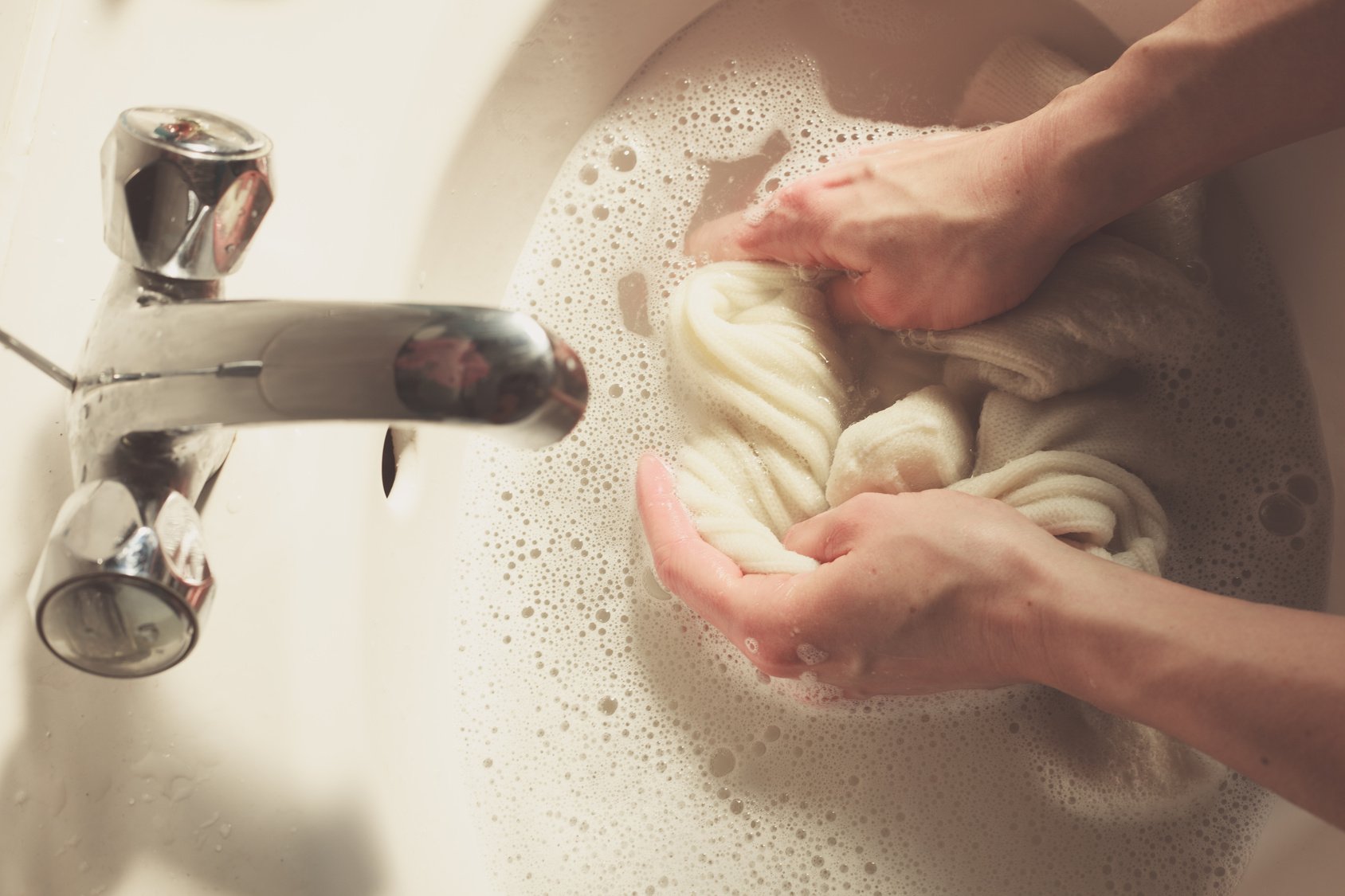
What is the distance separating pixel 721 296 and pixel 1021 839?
1.49 feet

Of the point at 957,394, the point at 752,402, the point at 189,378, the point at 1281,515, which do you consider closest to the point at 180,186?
the point at 189,378

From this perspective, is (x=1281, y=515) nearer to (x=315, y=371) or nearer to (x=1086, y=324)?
(x=1086, y=324)

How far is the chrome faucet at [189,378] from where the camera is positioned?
1.10ft

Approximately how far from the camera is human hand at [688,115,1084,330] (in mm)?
642

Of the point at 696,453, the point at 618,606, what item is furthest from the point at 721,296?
the point at 618,606

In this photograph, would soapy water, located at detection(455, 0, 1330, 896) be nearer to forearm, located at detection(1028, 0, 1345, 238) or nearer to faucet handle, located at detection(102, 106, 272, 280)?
forearm, located at detection(1028, 0, 1345, 238)

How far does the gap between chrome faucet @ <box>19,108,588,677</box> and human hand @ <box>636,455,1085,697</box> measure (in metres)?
0.30

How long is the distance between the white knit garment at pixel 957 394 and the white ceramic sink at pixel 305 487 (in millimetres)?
135

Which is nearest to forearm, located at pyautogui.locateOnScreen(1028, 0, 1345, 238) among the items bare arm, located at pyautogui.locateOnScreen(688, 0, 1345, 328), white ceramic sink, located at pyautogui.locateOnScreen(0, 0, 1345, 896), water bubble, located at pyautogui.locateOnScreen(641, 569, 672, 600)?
bare arm, located at pyautogui.locateOnScreen(688, 0, 1345, 328)

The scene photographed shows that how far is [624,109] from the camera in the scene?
0.79 metres

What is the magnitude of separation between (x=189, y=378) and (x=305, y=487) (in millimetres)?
177

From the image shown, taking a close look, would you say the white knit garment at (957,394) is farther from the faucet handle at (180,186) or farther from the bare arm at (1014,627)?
the faucet handle at (180,186)

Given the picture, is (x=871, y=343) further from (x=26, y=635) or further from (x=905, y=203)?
(x=26, y=635)

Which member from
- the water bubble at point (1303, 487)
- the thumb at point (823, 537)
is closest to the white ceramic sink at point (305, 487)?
the water bubble at point (1303, 487)
